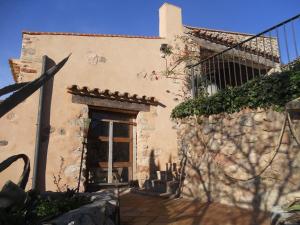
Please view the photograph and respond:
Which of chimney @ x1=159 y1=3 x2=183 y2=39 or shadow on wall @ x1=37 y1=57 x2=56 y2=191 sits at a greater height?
chimney @ x1=159 y1=3 x2=183 y2=39

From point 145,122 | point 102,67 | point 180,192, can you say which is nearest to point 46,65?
point 102,67

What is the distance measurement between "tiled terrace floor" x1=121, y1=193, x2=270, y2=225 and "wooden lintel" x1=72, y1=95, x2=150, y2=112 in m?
2.73

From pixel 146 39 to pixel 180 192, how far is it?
15.6 ft

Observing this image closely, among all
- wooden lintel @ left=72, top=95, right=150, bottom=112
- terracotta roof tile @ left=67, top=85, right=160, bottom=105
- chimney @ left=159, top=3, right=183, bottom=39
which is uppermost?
chimney @ left=159, top=3, right=183, bottom=39

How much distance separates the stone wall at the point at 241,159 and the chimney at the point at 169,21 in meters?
4.09

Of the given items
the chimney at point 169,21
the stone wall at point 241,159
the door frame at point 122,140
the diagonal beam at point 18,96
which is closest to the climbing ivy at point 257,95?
the stone wall at point 241,159

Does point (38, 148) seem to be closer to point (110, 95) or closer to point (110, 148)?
point (110, 148)

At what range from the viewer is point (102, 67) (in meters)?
7.19

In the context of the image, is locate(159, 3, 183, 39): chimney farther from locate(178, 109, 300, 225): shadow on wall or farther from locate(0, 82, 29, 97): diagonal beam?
locate(0, 82, 29, 97): diagonal beam

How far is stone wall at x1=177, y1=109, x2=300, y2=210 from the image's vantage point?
3.61m

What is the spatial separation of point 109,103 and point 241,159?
3.81 meters

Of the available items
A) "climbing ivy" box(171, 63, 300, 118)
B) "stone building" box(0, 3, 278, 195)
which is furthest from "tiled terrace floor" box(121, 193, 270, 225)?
"stone building" box(0, 3, 278, 195)

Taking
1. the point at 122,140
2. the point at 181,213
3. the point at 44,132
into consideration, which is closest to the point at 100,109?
the point at 122,140

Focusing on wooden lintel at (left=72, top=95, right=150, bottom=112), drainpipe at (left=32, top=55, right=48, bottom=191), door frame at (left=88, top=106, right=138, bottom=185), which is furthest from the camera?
door frame at (left=88, top=106, right=138, bottom=185)
